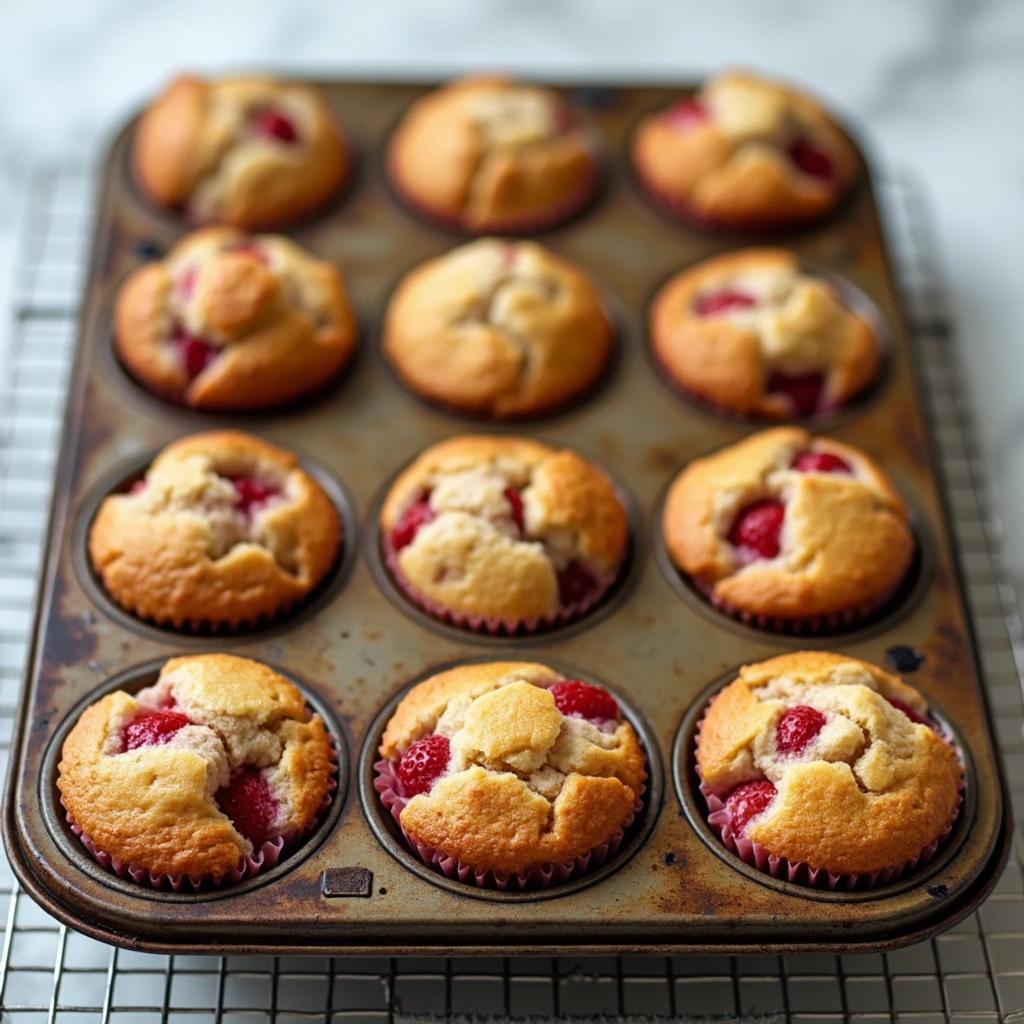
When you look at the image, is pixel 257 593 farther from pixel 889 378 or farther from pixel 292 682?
pixel 889 378

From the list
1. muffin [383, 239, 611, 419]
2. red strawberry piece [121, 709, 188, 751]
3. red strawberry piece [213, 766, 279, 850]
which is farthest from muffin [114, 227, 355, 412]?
red strawberry piece [213, 766, 279, 850]

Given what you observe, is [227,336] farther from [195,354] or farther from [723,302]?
[723,302]

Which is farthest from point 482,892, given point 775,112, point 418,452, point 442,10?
point 442,10

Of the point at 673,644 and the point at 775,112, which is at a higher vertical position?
the point at 775,112

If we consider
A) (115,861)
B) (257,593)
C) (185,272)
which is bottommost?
(115,861)

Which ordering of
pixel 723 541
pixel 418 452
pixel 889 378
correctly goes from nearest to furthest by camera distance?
1. pixel 723 541
2. pixel 418 452
3. pixel 889 378

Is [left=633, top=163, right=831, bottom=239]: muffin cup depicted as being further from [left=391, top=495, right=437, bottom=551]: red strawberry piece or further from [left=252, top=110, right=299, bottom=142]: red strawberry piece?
[left=391, top=495, right=437, bottom=551]: red strawberry piece
